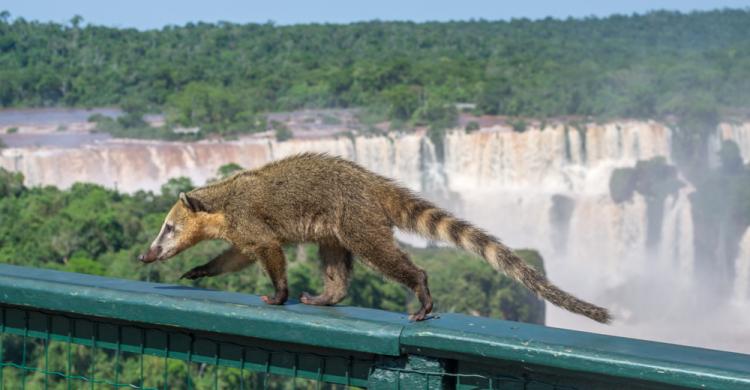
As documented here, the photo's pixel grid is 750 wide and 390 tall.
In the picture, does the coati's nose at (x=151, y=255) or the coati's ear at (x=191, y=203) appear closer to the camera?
the coati's ear at (x=191, y=203)

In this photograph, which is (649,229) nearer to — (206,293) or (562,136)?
(562,136)

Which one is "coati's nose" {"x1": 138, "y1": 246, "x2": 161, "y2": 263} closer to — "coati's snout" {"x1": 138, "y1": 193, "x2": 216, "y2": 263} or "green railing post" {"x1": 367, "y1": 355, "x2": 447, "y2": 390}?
"coati's snout" {"x1": 138, "y1": 193, "x2": 216, "y2": 263}

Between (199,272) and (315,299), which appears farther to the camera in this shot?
(199,272)

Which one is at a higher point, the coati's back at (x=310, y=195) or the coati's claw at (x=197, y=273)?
the coati's back at (x=310, y=195)

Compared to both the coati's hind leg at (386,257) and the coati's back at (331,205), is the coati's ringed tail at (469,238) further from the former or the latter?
the coati's hind leg at (386,257)

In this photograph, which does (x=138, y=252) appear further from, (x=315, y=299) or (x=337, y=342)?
(x=337, y=342)

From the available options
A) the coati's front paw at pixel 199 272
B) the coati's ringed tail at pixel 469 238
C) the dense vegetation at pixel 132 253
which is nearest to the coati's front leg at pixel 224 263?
the coati's front paw at pixel 199 272

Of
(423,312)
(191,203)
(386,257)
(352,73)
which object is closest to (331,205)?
(386,257)
